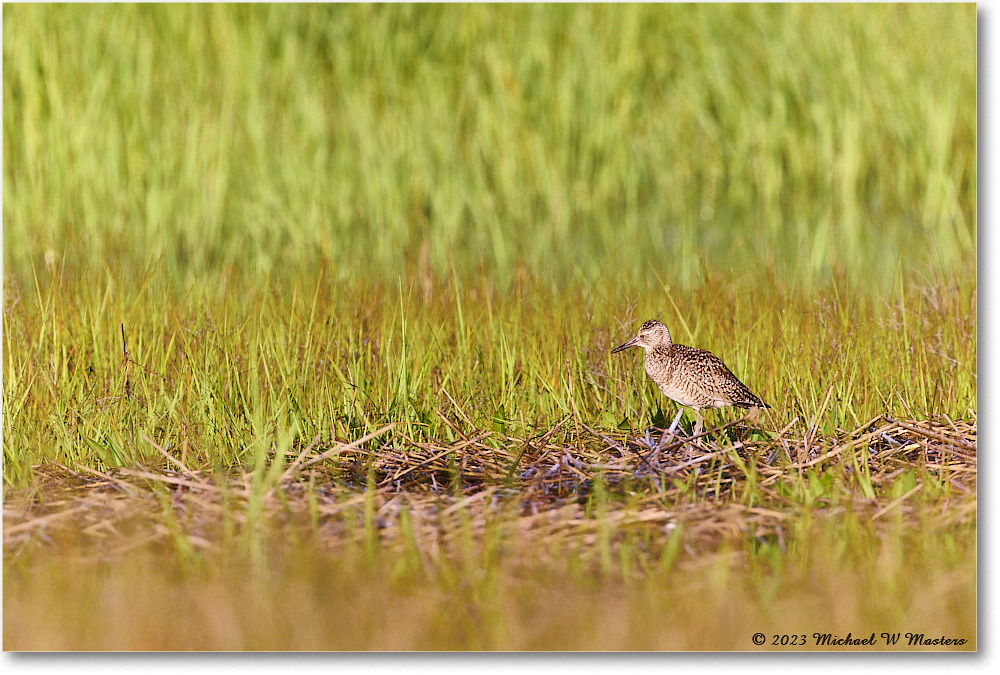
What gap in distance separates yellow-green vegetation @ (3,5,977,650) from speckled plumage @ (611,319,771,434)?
11 centimetres

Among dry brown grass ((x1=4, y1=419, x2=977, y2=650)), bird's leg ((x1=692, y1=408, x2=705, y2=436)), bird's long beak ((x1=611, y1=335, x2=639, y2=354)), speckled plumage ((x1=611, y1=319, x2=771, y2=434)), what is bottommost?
dry brown grass ((x1=4, y1=419, x2=977, y2=650))

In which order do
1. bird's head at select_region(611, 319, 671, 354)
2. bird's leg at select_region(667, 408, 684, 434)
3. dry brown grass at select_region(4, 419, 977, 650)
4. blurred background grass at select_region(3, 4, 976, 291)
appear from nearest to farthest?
dry brown grass at select_region(4, 419, 977, 650)
bird's leg at select_region(667, 408, 684, 434)
bird's head at select_region(611, 319, 671, 354)
blurred background grass at select_region(3, 4, 976, 291)

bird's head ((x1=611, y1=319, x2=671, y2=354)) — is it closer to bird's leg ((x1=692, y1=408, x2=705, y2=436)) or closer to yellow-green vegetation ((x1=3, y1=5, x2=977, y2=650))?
yellow-green vegetation ((x1=3, y1=5, x2=977, y2=650))

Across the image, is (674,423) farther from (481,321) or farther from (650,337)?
(481,321)

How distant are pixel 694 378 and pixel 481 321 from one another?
868mm

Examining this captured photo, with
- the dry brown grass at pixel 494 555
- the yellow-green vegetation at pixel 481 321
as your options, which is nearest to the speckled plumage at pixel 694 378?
the yellow-green vegetation at pixel 481 321

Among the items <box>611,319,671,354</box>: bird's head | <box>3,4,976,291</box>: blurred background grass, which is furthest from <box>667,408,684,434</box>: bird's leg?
<box>3,4,976,291</box>: blurred background grass

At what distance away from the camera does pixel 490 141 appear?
216 inches

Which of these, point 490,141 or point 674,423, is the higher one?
point 490,141

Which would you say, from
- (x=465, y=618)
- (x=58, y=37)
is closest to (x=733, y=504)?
(x=465, y=618)

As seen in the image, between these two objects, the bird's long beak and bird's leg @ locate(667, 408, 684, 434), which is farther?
the bird's long beak

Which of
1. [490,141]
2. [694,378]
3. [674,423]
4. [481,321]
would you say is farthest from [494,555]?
[490,141]

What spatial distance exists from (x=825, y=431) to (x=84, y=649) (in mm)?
2561

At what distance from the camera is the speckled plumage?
4020 millimetres
